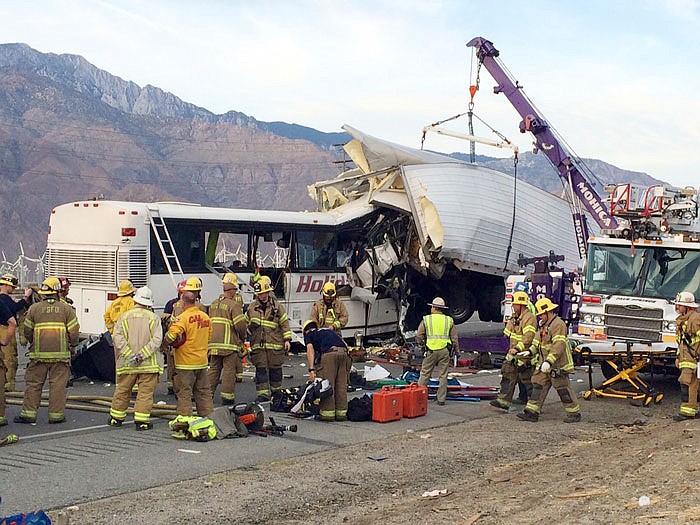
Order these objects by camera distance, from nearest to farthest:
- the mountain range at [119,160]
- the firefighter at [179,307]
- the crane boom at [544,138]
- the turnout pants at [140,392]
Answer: the turnout pants at [140,392], the firefighter at [179,307], the crane boom at [544,138], the mountain range at [119,160]

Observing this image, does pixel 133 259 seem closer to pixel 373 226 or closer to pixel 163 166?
pixel 373 226

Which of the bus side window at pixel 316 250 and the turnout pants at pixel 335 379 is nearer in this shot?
the turnout pants at pixel 335 379

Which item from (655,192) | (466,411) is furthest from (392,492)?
(655,192)

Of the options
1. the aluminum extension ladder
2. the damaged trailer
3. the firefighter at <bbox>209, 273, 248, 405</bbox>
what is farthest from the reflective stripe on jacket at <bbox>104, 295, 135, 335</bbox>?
the damaged trailer

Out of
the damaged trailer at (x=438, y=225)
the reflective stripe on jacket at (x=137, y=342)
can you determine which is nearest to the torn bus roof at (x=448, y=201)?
the damaged trailer at (x=438, y=225)

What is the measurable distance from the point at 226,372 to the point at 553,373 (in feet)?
13.9

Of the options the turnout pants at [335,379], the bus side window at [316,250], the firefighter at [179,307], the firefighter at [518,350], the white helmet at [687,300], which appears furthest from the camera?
the bus side window at [316,250]

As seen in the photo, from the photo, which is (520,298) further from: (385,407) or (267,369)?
(267,369)

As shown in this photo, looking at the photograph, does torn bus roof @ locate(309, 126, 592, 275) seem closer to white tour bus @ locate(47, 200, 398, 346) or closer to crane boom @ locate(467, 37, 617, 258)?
white tour bus @ locate(47, 200, 398, 346)

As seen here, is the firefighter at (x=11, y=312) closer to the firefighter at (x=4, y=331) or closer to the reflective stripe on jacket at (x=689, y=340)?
the firefighter at (x=4, y=331)

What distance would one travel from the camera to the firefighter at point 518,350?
11.9m

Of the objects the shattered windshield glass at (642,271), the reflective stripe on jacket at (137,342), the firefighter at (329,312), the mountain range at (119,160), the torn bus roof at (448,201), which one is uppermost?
the mountain range at (119,160)

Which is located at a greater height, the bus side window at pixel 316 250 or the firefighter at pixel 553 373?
the bus side window at pixel 316 250

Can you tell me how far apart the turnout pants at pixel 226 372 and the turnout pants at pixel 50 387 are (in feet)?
6.70
